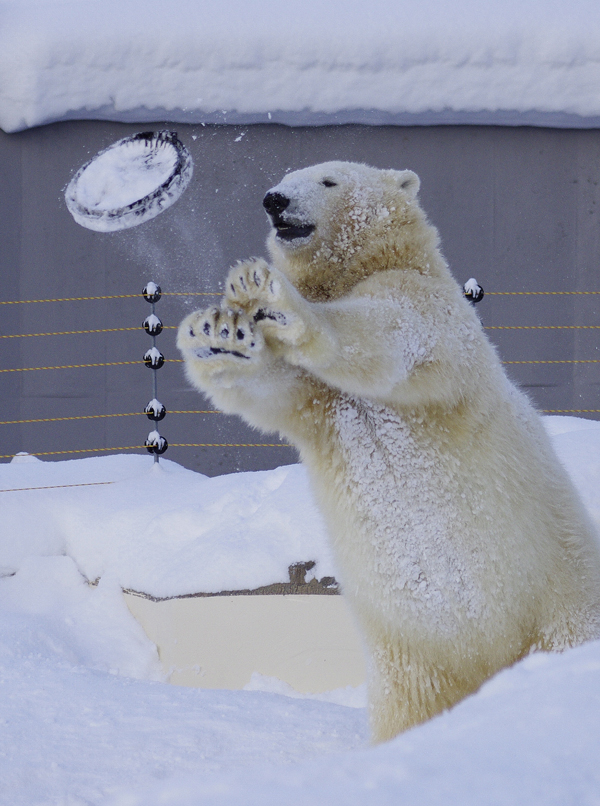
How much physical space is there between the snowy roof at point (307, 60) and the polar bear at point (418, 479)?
334 cm

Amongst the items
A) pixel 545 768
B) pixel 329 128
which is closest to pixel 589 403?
pixel 329 128

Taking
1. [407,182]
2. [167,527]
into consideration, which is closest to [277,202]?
[407,182]

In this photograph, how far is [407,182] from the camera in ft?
5.03

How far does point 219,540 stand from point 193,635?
0.32 meters

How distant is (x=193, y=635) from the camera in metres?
2.62

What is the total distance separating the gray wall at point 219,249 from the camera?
4605 millimetres

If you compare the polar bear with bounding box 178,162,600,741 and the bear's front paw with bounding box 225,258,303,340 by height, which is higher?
the bear's front paw with bounding box 225,258,303,340

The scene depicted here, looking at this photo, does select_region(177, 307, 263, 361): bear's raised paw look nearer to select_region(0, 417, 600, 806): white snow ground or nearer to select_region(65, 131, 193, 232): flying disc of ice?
select_region(0, 417, 600, 806): white snow ground

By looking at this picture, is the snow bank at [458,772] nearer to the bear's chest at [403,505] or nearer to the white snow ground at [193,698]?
the white snow ground at [193,698]

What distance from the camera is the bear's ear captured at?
151 centimetres

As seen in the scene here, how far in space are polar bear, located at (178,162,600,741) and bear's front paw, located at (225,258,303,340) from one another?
0.49 ft

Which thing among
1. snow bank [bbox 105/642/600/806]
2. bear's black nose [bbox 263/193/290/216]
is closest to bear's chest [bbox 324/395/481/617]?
bear's black nose [bbox 263/193/290/216]

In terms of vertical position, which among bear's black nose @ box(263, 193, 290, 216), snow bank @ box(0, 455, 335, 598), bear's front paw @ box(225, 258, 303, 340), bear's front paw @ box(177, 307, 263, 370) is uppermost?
bear's black nose @ box(263, 193, 290, 216)

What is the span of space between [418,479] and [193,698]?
0.89 m
